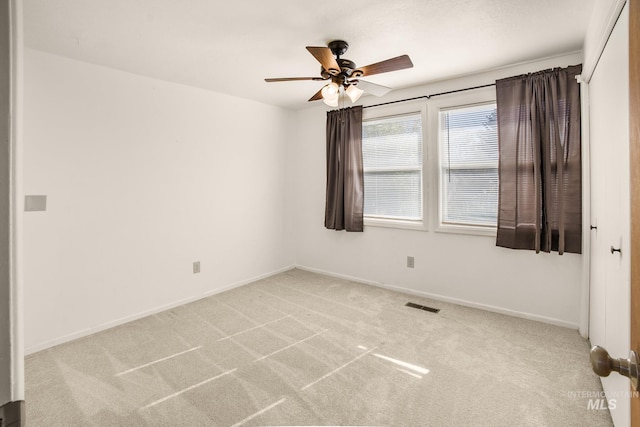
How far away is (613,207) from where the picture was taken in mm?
1736

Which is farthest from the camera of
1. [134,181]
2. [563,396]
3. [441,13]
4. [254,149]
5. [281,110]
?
[281,110]

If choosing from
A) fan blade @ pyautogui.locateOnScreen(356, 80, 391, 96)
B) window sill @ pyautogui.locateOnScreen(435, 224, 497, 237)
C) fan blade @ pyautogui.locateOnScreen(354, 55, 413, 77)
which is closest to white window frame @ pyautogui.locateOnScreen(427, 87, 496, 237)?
window sill @ pyautogui.locateOnScreen(435, 224, 497, 237)

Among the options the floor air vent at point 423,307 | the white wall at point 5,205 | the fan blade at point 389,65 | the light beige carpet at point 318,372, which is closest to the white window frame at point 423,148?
the floor air vent at point 423,307

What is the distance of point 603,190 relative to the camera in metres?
2.03

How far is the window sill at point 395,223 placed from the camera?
12.2ft

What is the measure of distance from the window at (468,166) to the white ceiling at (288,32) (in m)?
0.48

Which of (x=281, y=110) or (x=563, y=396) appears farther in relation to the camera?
(x=281, y=110)

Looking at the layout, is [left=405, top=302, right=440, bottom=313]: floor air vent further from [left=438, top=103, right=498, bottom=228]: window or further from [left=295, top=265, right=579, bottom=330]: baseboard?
[left=438, top=103, right=498, bottom=228]: window

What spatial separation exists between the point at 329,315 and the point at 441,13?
263 centimetres

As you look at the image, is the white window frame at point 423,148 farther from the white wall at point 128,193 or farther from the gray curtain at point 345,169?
the white wall at point 128,193

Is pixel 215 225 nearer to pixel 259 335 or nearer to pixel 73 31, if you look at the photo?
pixel 259 335

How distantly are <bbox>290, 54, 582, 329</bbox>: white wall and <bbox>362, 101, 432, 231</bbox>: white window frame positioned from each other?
84mm

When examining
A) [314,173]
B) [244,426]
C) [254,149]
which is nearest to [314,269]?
[314,173]

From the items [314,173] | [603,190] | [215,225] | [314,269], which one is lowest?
[314,269]
